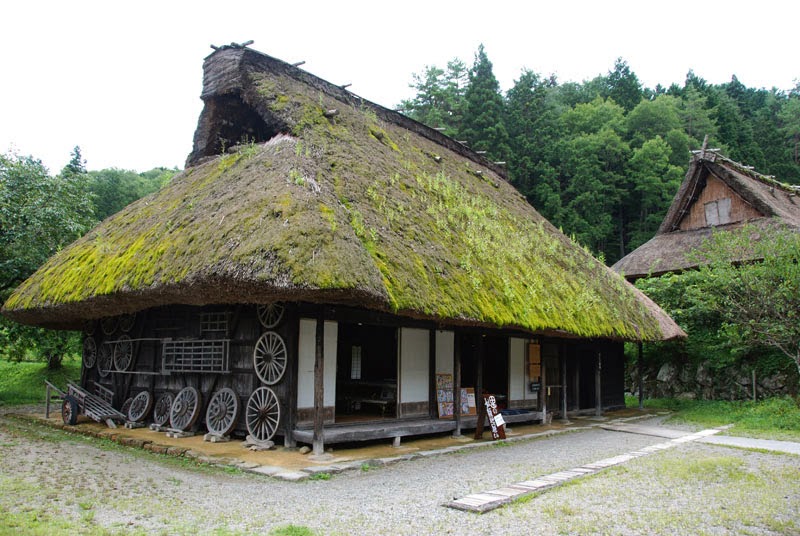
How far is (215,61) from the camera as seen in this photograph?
11.5 m

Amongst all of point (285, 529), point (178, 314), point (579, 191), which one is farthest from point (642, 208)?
point (285, 529)

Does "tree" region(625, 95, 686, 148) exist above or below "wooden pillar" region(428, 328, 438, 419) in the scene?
above

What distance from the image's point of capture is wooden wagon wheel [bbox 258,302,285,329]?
26.4 feet

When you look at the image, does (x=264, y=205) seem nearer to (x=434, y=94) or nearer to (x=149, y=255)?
(x=149, y=255)

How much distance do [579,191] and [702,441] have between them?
21.5 metres

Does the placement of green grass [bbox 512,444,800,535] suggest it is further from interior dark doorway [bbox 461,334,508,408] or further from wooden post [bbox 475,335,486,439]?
interior dark doorway [bbox 461,334,508,408]

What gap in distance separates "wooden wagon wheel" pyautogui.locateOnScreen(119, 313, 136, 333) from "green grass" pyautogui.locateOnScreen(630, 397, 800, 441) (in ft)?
39.2

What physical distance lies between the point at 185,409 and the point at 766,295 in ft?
40.1

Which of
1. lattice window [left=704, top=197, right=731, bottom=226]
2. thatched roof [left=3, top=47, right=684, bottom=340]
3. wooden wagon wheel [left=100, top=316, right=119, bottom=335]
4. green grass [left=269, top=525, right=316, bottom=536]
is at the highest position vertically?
lattice window [left=704, top=197, right=731, bottom=226]

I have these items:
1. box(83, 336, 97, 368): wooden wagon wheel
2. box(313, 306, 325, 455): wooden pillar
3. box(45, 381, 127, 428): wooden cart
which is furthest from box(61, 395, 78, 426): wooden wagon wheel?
box(313, 306, 325, 455): wooden pillar

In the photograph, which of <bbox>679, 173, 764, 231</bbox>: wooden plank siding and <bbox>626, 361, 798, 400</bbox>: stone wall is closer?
<bbox>626, 361, 798, 400</bbox>: stone wall

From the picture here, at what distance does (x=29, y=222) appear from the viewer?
43.3 feet

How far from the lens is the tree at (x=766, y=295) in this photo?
11992 millimetres

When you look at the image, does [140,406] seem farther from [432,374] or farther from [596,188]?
[596,188]
